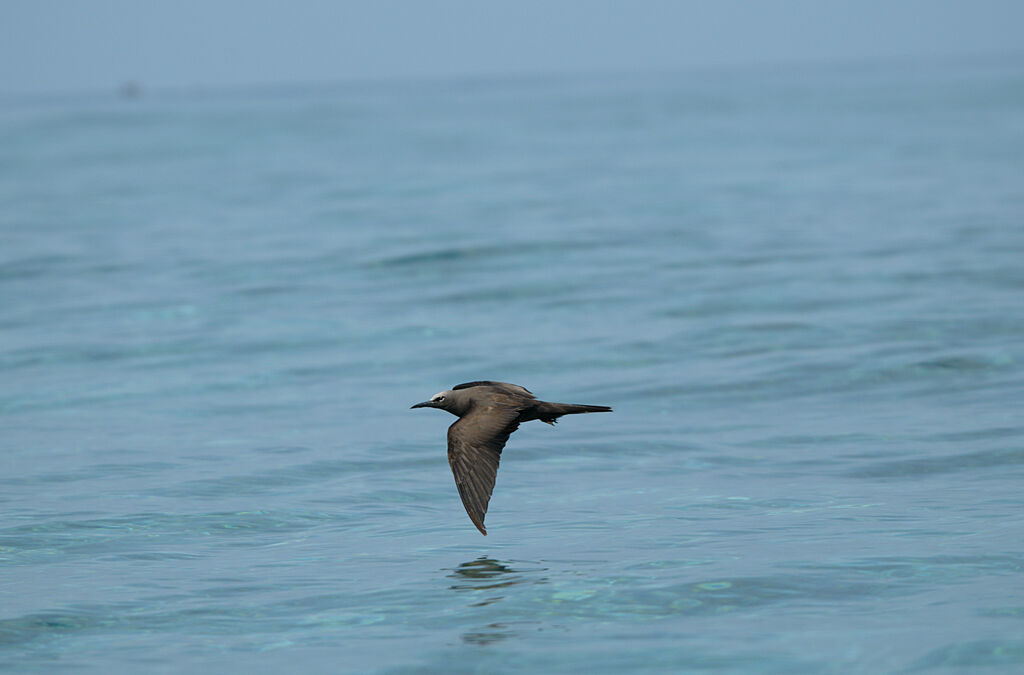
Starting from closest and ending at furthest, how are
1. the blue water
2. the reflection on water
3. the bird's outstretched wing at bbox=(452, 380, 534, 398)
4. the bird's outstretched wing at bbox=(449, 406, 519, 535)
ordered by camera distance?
the reflection on water < the blue water < the bird's outstretched wing at bbox=(449, 406, 519, 535) < the bird's outstretched wing at bbox=(452, 380, 534, 398)

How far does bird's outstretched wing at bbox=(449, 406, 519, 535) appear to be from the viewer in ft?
29.9

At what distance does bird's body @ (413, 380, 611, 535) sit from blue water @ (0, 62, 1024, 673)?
26.6 inches

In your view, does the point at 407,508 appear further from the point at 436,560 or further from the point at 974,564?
the point at 974,564

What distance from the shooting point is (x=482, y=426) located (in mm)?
9414

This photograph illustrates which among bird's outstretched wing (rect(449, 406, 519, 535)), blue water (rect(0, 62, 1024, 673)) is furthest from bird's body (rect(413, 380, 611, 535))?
blue water (rect(0, 62, 1024, 673))

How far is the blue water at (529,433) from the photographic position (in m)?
8.70

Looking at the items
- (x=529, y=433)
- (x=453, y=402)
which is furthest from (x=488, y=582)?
(x=529, y=433)

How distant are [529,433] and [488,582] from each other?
486cm

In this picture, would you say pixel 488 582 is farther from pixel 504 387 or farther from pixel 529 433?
pixel 529 433

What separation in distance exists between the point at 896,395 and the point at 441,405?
648 centimetres

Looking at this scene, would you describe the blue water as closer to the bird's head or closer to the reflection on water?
the reflection on water

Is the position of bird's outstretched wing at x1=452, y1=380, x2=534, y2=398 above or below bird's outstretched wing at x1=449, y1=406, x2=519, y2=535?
above

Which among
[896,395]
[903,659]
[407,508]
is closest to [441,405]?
[407,508]

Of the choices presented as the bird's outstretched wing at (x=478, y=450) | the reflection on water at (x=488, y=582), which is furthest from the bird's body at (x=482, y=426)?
the reflection on water at (x=488, y=582)
